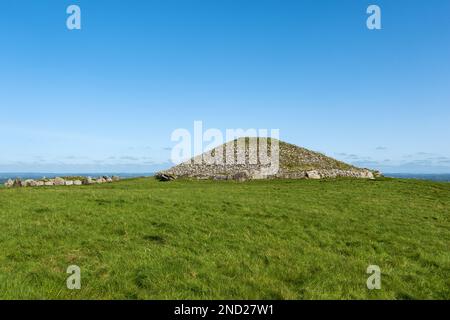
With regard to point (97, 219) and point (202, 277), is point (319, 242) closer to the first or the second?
point (202, 277)

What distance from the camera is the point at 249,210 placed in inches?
996

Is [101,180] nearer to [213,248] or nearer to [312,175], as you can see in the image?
[312,175]

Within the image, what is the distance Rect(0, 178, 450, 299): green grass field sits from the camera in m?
12.8

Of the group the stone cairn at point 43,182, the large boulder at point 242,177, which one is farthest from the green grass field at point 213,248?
the stone cairn at point 43,182

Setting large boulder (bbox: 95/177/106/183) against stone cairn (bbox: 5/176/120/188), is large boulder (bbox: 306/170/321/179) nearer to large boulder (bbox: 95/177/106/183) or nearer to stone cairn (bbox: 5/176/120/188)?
large boulder (bbox: 95/177/106/183)

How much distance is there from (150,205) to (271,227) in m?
8.70

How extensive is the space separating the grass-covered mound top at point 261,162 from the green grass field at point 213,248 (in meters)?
33.6

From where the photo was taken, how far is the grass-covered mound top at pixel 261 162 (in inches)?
2499

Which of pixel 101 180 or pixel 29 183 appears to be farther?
pixel 101 180

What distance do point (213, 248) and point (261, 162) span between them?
5589 cm

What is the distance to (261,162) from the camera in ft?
237

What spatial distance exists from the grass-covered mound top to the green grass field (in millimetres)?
33636

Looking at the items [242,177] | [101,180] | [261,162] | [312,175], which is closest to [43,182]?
[101,180]
